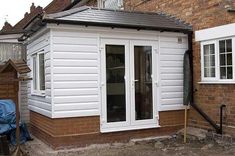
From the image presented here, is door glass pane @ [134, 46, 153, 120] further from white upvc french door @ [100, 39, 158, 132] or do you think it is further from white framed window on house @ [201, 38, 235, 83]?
white framed window on house @ [201, 38, 235, 83]

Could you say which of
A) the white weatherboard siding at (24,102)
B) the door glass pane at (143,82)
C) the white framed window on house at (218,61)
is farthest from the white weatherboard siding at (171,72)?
the white weatherboard siding at (24,102)

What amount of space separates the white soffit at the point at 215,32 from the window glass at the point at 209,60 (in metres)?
0.26

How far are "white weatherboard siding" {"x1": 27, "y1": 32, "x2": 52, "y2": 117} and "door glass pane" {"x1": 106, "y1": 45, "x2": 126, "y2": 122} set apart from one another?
1489mm

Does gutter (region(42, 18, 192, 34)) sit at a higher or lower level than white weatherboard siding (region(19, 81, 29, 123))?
higher

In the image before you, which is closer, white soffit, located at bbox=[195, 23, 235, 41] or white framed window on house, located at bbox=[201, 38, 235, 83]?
white soffit, located at bbox=[195, 23, 235, 41]

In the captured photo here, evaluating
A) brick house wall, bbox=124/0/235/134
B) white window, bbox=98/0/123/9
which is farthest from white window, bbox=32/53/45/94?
white window, bbox=98/0/123/9

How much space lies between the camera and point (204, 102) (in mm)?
9828

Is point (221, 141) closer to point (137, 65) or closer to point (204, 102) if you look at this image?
point (204, 102)

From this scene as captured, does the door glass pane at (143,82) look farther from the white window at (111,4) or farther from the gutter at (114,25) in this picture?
the white window at (111,4)

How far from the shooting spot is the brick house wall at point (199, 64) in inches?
355

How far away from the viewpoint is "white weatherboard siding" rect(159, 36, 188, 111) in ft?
32.8

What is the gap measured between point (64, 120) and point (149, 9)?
593 cm

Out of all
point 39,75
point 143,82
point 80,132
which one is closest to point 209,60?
point 143,82

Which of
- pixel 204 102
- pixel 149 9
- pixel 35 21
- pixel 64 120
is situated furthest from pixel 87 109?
pixel 149 9
